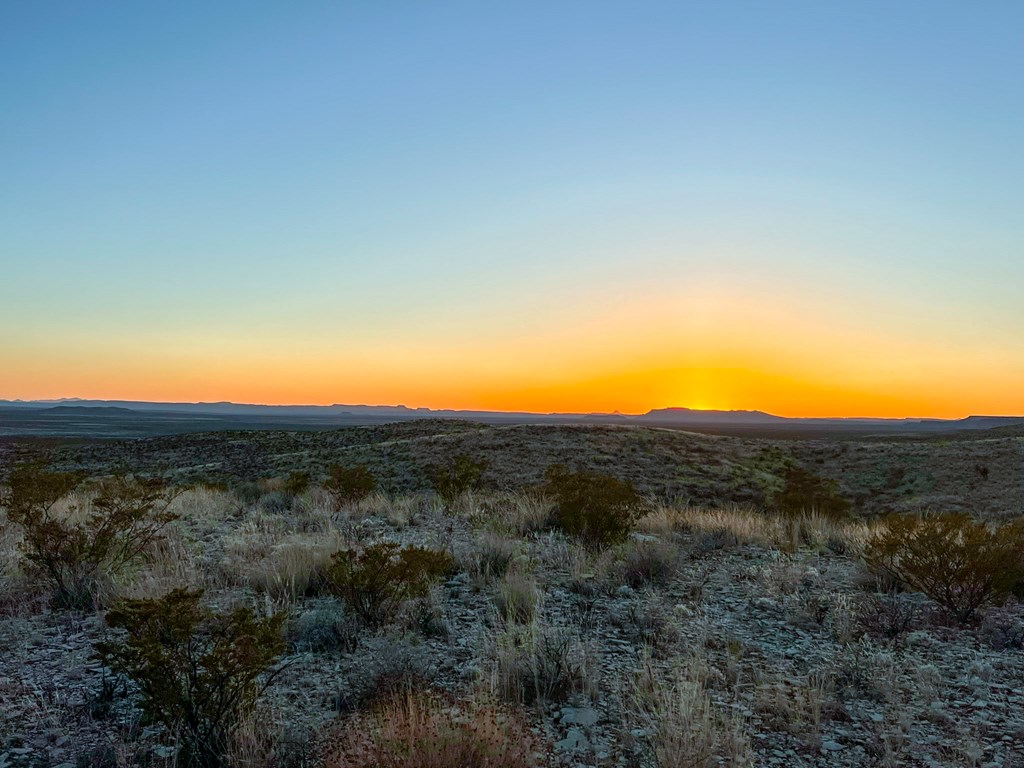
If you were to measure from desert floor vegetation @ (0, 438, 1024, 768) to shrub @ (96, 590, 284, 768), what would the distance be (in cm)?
2

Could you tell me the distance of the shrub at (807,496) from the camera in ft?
64.4

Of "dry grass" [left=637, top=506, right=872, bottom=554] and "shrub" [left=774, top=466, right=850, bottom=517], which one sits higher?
"dry grass" [left=637, top=506, right=872, bottom=554]

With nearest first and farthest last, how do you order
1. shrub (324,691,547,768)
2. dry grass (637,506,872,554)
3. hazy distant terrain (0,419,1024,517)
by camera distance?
shrub (324,691,547,768)
dry grass (637,506,872,554)
hazy distant terrain (0,419,1024,517)

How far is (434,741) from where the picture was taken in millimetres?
3326

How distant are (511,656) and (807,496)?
71.3 feet

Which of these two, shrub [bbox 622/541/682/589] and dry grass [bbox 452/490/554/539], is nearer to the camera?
shrub [bbox 622/541/682/589]

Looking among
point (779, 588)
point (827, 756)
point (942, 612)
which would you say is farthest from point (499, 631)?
point (942, 612)

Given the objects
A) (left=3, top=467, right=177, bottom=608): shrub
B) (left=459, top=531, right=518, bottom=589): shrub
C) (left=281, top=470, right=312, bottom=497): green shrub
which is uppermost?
(left=3, top=467, right=177, bottom=608): shrub

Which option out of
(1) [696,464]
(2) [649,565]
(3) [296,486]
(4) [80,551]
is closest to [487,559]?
(2) [649,565]

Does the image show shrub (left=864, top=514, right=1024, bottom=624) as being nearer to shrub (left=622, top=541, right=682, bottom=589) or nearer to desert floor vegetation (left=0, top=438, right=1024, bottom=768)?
desert floor vegetation (left=0, top=438, right=1024, bottom=768)

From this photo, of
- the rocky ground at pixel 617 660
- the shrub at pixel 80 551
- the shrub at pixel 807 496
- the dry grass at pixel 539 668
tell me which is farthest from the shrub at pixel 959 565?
the shrub at pixel 80 551

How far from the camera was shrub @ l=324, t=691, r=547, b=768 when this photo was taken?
3.24 m

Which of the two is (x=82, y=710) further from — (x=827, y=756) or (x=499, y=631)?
(x=827, y=756)

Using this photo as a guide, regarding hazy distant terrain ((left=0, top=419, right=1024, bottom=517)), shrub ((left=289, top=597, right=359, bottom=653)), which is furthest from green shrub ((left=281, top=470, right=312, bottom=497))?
shrub ((left=289, top=597, right=359, bottom=653))
